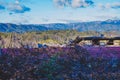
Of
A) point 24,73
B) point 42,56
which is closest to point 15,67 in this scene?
point 24,73

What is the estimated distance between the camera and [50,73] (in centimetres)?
1339

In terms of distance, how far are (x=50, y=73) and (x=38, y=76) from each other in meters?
0.67

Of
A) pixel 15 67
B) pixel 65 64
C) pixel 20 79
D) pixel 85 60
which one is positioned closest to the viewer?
pixel 20 79

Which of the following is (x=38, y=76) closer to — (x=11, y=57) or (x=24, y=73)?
(x=24, y=73)

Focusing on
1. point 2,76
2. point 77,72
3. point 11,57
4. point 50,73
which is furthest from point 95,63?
point 2,76

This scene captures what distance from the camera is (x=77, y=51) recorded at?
52.5 feet

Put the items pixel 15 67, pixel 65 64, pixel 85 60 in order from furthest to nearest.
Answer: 1. pixel 85 60
2. pixel 65 64
3. pixel 15 67

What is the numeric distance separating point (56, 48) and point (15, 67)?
2.74m

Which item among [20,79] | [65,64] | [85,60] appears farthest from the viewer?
[85,60]

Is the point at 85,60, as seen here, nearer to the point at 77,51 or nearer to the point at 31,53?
the point at 77,51

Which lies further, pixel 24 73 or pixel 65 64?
pixel 65 64

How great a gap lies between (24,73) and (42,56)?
2.11 m

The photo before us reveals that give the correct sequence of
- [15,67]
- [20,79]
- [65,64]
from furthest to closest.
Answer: [65,64] < [15,67] < [20,79]

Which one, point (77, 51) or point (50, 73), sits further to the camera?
point (77, 51)
